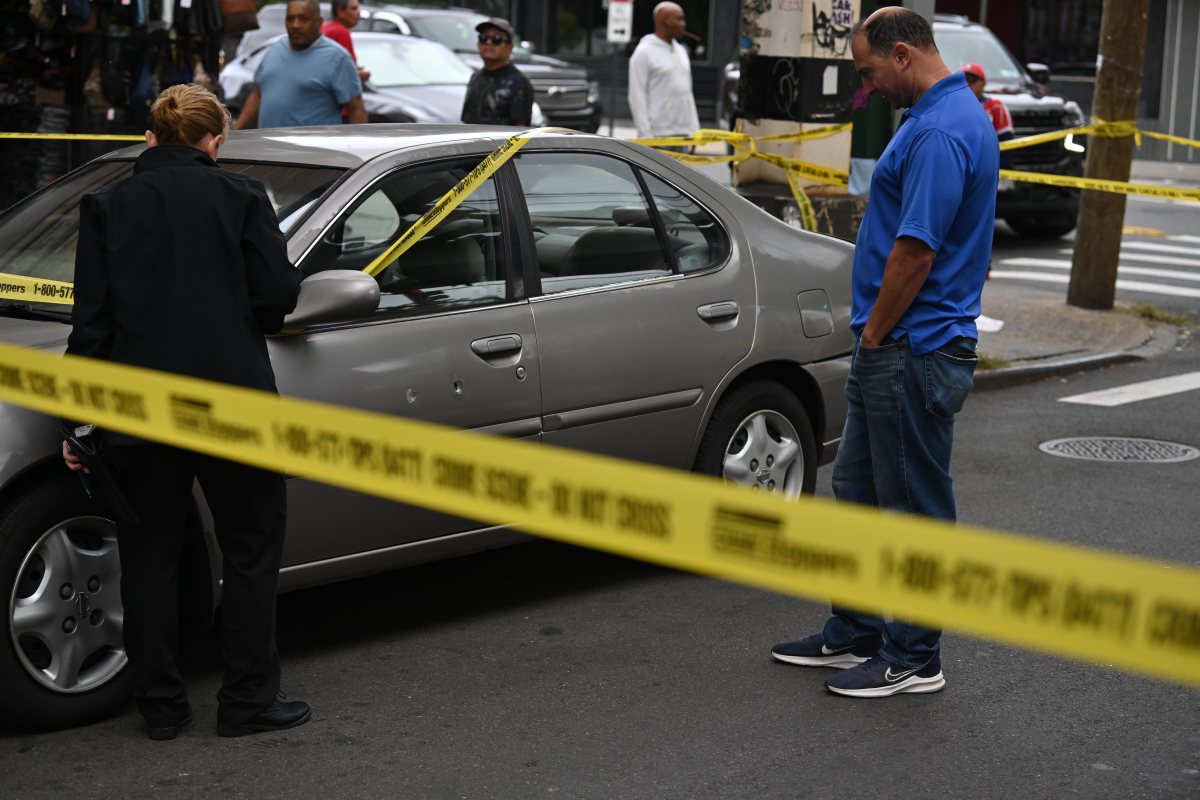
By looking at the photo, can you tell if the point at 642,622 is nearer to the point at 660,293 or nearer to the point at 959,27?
the point at 660,293

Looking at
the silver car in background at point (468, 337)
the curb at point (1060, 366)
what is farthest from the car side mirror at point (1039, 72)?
the silver car in background at point (468, 337)

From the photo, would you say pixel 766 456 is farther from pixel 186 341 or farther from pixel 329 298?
pixel 186 341

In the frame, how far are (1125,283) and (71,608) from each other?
12.1 m

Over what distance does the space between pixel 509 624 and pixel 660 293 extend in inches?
49.9

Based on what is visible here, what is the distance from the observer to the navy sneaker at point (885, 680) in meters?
5.00

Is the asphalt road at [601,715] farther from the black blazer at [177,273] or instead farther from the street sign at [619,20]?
the street sign at [619,20]

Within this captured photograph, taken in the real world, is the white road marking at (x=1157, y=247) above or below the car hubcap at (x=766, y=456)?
below

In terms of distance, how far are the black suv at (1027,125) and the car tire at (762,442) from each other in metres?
10.0

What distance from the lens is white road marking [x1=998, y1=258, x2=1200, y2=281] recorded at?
50.4 ft

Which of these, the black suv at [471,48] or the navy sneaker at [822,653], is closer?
the navy sneaker at [822,653]

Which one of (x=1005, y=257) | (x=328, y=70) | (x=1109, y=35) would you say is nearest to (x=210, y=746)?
(x=328, y=70)

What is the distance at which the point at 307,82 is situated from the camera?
30.2ft

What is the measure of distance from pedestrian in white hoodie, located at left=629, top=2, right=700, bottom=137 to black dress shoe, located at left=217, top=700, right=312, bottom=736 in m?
8.66

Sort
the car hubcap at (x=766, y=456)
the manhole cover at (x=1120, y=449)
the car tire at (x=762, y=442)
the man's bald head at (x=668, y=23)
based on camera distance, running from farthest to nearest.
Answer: the man's bald head at (x=668, y=23), the manhole cover at (x=1120, y=449), the car hubcap at (x=766, y=456), the car tire at (x=762, y=442)
